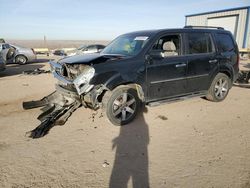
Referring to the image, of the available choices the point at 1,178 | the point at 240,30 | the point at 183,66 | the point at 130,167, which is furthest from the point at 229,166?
the point at 240,30

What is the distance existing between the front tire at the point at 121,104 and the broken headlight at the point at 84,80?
490 millimetres

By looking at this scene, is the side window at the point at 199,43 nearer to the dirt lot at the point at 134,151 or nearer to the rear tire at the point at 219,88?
the rear tire at the point at 219,88

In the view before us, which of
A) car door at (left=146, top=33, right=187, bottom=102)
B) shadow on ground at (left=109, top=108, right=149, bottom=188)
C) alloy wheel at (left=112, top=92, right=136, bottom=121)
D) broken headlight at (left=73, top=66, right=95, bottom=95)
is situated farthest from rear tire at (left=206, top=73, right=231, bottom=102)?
broken headlight at (left=73, top=66, right=95, bottom=95)

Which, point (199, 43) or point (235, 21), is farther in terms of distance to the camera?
point (235, 21)

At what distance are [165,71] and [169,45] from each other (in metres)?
0.77

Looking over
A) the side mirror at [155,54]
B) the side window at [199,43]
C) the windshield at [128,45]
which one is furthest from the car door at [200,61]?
the windshield at [128,45]

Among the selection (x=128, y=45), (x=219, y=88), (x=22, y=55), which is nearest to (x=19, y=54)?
(x=22, y=55)

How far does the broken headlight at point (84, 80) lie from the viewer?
14.6 feet

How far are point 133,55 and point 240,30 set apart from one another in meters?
20.8

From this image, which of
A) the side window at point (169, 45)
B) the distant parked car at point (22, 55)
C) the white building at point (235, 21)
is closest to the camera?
the side window at point (169, 45)

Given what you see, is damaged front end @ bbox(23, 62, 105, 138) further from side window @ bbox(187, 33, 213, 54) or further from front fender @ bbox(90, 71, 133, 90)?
side window @ bbox(187, 33, 213, 54)

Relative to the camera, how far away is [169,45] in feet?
18.6

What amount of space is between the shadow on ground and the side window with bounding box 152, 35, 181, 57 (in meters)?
1.79

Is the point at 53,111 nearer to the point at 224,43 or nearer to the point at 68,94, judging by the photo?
the point at 68,94
